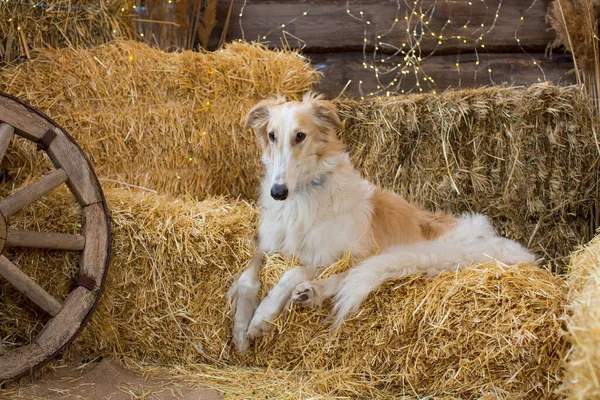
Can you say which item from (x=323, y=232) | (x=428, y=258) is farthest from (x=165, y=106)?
(x=428, y=258)

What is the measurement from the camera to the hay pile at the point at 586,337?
156 centimetres

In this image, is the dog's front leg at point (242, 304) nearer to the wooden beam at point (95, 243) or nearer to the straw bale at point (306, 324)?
the straw bale at point (306, 324)

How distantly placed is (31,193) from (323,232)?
1401mm

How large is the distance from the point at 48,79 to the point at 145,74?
558 millimetres

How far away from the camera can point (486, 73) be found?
4.76 metres

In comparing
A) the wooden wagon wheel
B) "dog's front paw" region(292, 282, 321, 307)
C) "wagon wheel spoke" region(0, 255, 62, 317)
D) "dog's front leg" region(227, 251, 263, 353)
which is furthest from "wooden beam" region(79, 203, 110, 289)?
"dog's front paw" region(292, 282, 321, 307)

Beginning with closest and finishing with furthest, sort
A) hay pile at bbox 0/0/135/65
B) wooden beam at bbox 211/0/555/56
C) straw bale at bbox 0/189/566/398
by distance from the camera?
straw bale at bbox 0/189/566/398
hay pile at bbox 0/0/135/65
wooden beam at bbox 211/0/555/56

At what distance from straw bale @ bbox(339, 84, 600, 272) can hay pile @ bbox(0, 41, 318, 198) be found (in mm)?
670

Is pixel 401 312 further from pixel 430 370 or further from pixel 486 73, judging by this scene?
pixel 486 73

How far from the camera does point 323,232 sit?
9.77 feet

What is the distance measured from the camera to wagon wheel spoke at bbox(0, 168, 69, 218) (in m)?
2.56

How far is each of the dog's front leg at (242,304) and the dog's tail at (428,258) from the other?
1.34 ft

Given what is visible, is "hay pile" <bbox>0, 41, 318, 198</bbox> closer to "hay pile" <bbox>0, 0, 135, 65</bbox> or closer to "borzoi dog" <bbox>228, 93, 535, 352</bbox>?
"hay pile" <bbox>0, 0, 135, 65</bbox>

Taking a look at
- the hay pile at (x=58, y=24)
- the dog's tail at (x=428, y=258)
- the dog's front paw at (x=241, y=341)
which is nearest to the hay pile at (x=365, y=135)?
the hay pile at (x=58, y=24)
